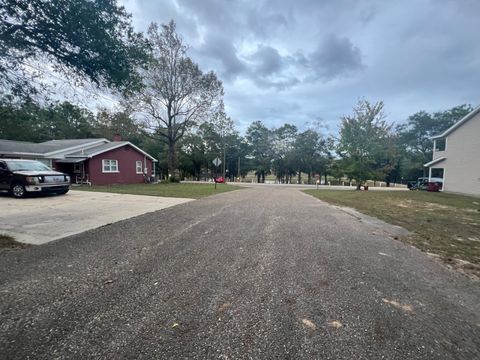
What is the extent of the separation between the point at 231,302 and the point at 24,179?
11701 mm

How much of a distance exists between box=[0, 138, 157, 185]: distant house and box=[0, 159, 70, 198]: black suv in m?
8.50

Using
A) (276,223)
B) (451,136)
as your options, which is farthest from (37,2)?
(451,136)

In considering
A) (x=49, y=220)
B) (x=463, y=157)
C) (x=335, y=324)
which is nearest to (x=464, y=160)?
(x=463, y=157)

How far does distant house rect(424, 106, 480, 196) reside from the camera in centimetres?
1795

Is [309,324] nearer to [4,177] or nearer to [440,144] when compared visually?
[4,177]

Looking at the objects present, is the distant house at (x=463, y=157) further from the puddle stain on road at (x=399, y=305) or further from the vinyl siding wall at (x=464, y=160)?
the puddle stain on road at (x=399, y=305)

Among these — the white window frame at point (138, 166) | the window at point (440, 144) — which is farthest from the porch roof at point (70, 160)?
the window at point (440, 144)

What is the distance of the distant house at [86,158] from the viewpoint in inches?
736

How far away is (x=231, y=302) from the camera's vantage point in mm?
2420

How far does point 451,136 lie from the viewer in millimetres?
20656

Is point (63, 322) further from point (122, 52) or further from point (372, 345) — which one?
point (122, 52)

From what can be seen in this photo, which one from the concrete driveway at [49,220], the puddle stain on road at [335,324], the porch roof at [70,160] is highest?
the porch roof at [70,160]

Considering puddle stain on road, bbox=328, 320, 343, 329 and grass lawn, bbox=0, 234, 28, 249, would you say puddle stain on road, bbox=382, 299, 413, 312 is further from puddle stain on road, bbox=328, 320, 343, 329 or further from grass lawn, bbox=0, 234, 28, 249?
grass lawn, bbox=0, 234, 28, 249

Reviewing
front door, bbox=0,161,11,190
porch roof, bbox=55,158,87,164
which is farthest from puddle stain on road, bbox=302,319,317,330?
porch roof, bbox=55,158,87,164
